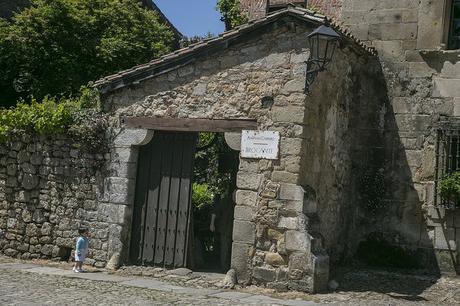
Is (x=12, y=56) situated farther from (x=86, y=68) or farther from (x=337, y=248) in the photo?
(x=337, y=248)

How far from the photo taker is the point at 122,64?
43.7 ft

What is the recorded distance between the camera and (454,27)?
8.97 meters

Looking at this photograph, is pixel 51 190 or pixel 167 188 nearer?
pixel 167 188

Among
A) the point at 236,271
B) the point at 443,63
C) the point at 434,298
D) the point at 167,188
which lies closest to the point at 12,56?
the point at 167,188

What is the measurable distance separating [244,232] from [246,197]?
1.56 feet

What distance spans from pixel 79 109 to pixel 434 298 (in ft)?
19.8

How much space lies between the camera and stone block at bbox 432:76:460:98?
8648 millimetres

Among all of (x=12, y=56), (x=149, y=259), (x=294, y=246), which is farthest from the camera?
(x=12, y=56)

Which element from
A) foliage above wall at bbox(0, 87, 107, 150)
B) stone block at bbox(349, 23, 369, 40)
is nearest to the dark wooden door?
foliage above wall at bbox(0, 87, 107, 150)

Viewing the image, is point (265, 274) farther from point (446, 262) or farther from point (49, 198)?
point (49, 198)

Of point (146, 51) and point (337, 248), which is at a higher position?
point (146, 51)

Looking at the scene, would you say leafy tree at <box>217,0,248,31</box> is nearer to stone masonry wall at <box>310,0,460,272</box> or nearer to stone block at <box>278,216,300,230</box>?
stone masonry wall at <box>310,0,460,272</box>

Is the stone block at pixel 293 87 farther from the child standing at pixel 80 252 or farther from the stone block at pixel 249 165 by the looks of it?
the child standing at pixel 80 252

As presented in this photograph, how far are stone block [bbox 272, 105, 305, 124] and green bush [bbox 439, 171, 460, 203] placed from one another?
268cm
